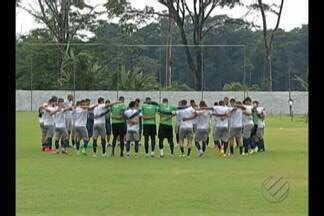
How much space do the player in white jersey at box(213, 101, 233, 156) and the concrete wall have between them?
11006mm

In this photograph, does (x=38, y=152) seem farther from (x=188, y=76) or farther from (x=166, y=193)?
(x=188, y=76)

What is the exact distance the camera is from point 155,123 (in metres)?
15.8

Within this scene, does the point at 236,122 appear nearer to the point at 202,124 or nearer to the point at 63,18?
the point at 202,124

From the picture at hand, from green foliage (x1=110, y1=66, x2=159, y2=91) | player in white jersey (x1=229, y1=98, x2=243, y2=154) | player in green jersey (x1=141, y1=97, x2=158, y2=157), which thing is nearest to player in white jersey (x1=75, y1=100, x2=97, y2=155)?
player in green jersey (x1=141, y1=97, x2=158, y2=157)

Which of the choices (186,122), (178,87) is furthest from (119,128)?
(178,87)

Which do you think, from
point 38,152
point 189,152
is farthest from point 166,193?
point 38,152

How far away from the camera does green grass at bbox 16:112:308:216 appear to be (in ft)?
27.7

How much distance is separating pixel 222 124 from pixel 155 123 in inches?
61.7

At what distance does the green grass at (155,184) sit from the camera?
843 centimetres

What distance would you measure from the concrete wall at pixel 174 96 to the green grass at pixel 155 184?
12157 millimetres

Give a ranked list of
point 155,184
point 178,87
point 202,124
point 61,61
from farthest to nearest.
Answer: point 178,87, point 61,61, point 202,124, point 155,184

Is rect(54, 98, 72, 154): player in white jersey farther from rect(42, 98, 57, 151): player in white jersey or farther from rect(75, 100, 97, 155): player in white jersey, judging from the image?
rect(75, 100, 97, 155): player in white jersey
